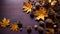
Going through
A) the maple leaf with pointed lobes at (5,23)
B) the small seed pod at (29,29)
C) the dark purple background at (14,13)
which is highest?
the dark purple background at (14,13)

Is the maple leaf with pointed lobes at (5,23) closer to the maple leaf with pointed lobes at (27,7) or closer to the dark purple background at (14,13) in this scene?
the dark purple background at (14,13)

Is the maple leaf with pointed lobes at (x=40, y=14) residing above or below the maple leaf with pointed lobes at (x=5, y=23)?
above

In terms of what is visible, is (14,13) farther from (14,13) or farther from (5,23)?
(5,23)

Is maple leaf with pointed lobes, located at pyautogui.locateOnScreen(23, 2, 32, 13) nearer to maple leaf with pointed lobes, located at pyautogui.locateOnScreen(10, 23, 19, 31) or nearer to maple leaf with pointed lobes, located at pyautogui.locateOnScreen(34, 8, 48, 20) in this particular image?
maple leaf with pointed lobes, located at pyautogui.locateOnScreen(34, 8, 48, 20)

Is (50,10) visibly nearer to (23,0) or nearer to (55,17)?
(55,17)

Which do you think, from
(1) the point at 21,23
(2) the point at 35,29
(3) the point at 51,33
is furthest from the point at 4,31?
(3) the point at 51,33

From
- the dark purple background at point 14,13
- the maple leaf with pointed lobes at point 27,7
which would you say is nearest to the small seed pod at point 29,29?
the dark purple background at point 14,13

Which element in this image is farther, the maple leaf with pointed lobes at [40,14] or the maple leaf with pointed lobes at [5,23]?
the maple leaf with pointed lobes at [5,23]

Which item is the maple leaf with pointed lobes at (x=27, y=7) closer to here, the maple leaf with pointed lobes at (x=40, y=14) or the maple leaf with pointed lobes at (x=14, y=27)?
the maple leaf with pointed lobes at (x=40, y=14)

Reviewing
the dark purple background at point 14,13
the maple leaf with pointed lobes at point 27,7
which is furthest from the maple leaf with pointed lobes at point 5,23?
the maple leaf with pointed lobes at point 27,7
